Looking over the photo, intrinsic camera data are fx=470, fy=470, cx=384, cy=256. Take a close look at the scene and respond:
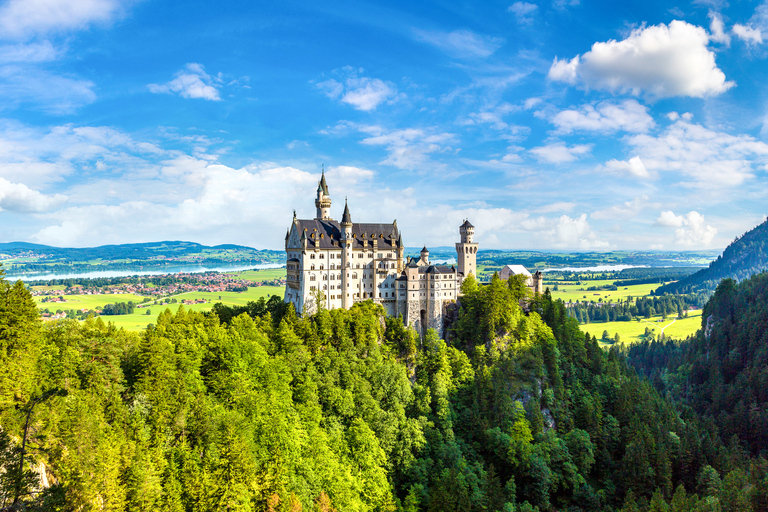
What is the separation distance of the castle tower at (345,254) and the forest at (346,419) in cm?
→ 617

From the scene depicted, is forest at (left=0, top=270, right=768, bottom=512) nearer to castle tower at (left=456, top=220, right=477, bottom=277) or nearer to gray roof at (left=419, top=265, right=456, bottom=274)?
gray roof at (left=419, top=265, right=456, bottom=274)

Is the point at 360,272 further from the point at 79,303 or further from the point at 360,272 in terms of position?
the point at 79,303

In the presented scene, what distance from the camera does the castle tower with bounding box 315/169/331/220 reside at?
9431 centimetres

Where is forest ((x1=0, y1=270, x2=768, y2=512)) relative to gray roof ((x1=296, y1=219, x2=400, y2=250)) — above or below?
→ below

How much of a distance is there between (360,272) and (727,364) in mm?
112047

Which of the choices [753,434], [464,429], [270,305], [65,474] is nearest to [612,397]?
[464,429]

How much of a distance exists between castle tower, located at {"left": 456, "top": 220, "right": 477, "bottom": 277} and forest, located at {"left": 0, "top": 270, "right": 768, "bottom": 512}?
6.71 m

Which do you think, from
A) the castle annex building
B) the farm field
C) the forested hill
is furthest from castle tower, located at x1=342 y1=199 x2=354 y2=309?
the farm field

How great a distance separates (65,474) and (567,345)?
8227cm

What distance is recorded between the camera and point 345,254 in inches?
3378

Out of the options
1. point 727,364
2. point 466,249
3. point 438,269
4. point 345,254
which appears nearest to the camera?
point 345,254

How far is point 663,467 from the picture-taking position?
73.8 meters

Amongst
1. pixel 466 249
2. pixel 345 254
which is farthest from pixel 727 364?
pixel 345 254

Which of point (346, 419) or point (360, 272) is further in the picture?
point (360, 272)
